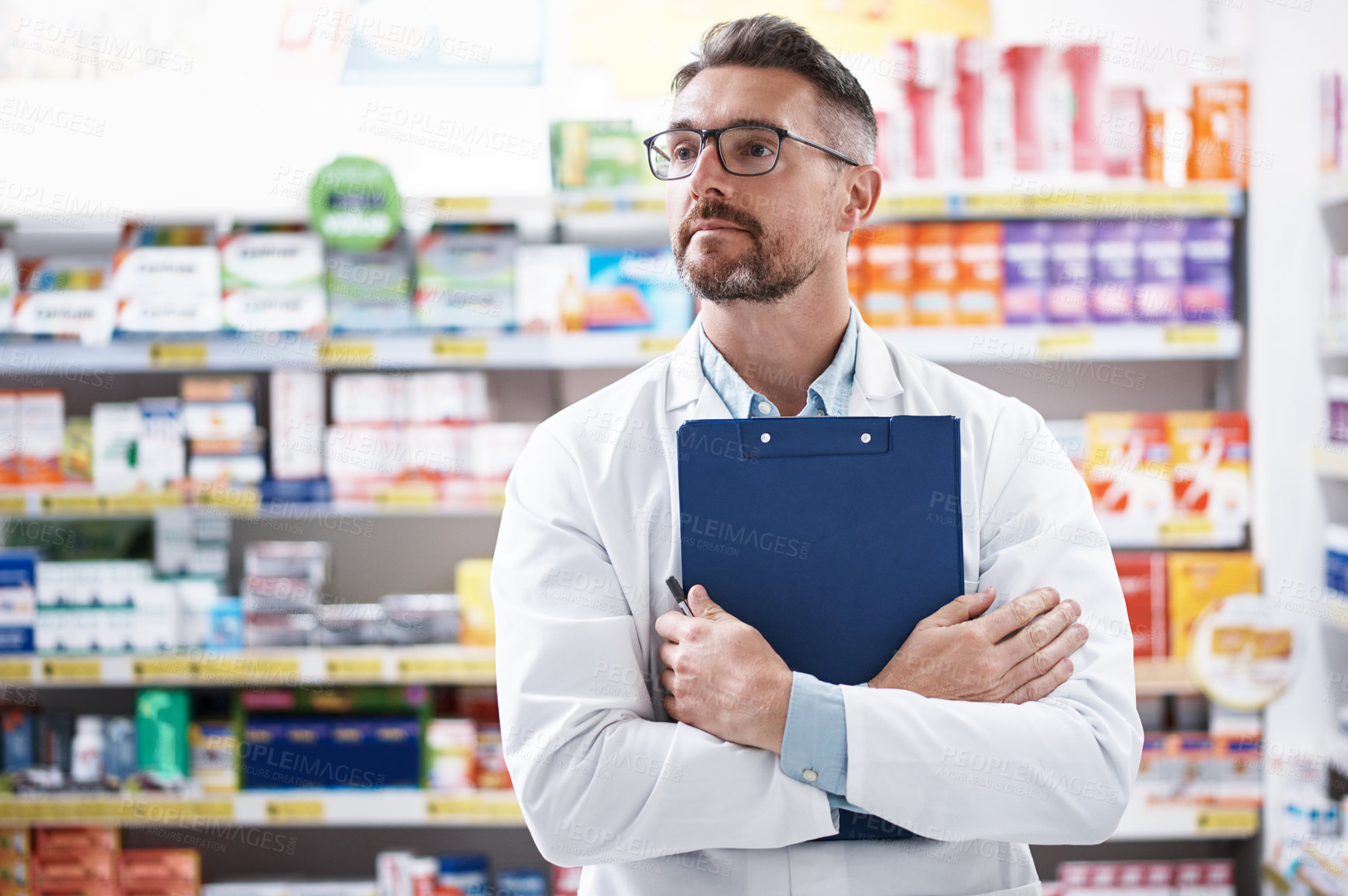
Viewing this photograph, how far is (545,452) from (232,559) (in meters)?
2.40

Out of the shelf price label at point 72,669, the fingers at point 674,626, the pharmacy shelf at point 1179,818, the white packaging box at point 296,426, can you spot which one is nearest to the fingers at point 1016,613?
the fingers at point 674,626

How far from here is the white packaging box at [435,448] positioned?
2.94m

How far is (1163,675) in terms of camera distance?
285 cm

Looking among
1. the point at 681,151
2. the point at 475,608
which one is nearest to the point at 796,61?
the point at 681,151

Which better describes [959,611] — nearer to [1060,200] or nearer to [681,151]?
[681,151]

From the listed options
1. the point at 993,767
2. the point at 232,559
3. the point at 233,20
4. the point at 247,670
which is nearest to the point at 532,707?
the point at 993,767

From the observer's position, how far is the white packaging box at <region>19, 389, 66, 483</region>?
300 centimetres

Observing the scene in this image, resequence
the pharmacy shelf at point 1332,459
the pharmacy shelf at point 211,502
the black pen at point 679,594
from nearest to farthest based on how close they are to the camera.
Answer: the black pen at point 679,594
the pharmacy shelf at point 1332,459
the pharmacy shelf at point 211,502

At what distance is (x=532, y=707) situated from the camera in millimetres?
1268

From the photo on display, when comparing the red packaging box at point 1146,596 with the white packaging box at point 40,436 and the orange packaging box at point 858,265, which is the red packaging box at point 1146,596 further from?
the white packaging box at point 40,436

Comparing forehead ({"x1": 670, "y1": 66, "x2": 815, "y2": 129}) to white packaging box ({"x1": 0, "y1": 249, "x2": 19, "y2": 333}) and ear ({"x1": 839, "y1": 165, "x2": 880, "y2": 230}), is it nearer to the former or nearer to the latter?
ear ({"x1": 839, "y1": 165, "x2": 880, "y2": 230})

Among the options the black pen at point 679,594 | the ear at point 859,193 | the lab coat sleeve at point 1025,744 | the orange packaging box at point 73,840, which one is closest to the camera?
the lab coat sleeve at point 1025,744

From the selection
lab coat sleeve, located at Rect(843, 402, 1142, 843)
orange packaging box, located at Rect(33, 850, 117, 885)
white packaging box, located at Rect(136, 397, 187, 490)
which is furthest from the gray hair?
orange packaging box, located at Rect(33, 850, 117, 885)

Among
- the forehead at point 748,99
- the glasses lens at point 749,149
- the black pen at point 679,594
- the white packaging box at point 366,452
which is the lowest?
the black pen at point 679,594
